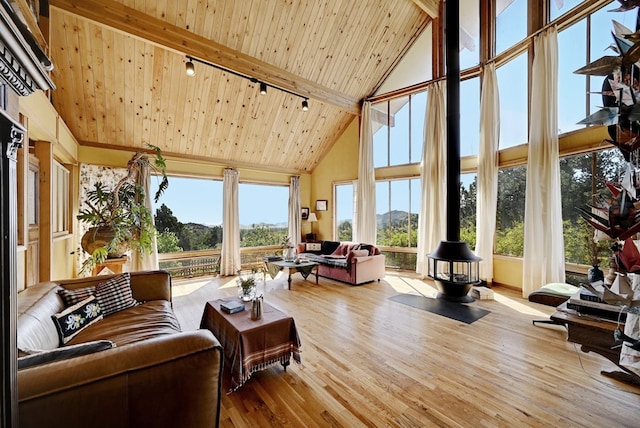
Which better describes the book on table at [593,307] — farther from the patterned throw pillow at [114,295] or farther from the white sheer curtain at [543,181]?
the patterned throw pillow at [114,295]

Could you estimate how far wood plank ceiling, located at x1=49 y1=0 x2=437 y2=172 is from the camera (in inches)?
144

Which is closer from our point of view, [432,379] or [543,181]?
[432,379]

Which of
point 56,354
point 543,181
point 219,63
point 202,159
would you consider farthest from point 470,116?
point 56,354

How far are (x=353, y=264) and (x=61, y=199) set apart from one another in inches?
194

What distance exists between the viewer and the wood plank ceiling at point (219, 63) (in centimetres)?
366

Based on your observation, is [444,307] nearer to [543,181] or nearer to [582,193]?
[543,181]

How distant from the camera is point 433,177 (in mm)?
5465

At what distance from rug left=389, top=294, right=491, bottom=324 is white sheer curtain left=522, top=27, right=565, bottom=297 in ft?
3.86

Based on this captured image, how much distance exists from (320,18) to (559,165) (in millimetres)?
4297

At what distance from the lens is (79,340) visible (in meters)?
2.01

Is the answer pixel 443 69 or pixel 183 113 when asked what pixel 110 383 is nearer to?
pixel 183 113

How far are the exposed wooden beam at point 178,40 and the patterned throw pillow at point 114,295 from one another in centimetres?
310

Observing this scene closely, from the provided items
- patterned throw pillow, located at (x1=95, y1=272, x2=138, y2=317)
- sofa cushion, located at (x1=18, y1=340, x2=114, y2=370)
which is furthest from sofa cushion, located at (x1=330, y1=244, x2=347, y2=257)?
sofa cushion, located at (x1=18, y1=340, x2=114, y2=370)

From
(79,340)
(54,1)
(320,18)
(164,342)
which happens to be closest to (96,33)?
(54,1)
